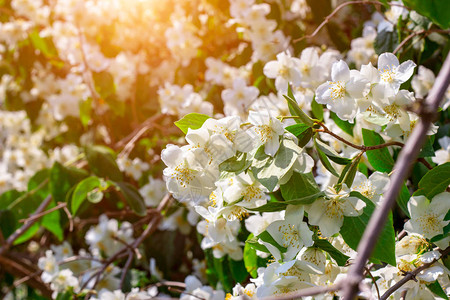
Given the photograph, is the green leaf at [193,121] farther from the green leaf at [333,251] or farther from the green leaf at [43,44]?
the green leaf at [43,44]

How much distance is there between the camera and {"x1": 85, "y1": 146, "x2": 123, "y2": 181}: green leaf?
4.97ft

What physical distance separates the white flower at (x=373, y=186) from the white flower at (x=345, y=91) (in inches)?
4.3

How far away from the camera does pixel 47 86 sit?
2.56 metres

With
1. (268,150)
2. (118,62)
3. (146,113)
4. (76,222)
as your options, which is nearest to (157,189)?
(76,222)

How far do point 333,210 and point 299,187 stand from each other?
59mm

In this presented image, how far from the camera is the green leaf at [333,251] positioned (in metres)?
0.73

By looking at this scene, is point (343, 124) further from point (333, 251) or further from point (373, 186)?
point (333, 251)

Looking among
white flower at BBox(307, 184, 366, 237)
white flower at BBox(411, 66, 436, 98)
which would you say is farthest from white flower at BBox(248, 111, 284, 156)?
white flower at BBox(411, 66, 436, 98)

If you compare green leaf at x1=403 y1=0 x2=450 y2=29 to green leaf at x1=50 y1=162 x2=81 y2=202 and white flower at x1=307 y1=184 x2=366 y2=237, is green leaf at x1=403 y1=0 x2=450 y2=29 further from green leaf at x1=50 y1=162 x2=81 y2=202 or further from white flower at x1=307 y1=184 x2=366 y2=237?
green leaf at x1=50 y1=162 x2=81 y2=202

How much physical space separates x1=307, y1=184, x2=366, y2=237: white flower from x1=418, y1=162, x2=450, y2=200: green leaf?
0.55 ft

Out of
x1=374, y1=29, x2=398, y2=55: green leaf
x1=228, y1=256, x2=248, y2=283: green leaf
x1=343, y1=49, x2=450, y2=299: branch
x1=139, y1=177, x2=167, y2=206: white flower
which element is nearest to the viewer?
x1=343, y1=49, x2=450, y2=299: branch

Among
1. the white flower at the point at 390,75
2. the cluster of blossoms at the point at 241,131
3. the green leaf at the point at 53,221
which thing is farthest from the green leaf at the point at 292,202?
the green leaf at the point at 53,221

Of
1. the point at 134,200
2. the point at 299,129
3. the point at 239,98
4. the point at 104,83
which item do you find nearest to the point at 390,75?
the point at 299,129

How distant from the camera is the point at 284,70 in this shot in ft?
4.00
